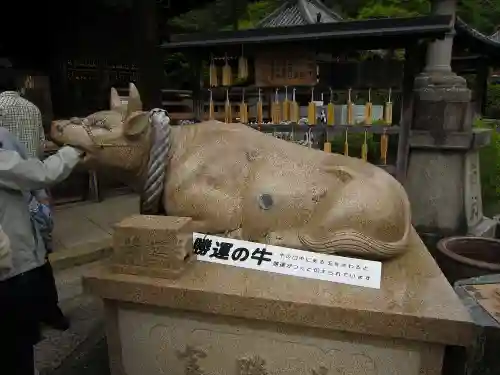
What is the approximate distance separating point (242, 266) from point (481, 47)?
9446 mm

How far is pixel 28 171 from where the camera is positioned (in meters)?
1.96

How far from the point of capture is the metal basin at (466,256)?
3.56 m

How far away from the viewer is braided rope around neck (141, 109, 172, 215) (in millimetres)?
2299

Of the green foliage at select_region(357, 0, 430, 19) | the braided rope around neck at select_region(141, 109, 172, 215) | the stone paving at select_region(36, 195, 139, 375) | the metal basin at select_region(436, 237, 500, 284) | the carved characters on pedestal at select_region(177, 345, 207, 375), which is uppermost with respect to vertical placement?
the green foliage at select_region(357, 0, 430, 19)

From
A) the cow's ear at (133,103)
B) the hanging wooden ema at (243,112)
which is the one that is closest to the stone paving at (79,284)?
the cow's ear at (133,103)

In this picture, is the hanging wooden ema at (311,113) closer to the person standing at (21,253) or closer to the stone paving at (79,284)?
Answer: the stone paving at (79,284)

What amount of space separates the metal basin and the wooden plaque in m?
2.60

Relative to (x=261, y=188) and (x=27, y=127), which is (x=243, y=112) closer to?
(x=27, y=127)

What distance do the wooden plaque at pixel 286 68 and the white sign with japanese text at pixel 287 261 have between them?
3528 mm

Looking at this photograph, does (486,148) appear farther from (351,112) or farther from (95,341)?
(95,341)

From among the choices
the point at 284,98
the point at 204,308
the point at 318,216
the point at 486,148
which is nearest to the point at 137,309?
the point at 204,308

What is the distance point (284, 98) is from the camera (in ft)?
18.1

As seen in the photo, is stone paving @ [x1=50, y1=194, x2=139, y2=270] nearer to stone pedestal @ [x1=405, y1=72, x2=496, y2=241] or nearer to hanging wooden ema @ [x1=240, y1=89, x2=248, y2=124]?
hanging wooden ema @ [x1=240, y1=89, x2=248, y2=124]

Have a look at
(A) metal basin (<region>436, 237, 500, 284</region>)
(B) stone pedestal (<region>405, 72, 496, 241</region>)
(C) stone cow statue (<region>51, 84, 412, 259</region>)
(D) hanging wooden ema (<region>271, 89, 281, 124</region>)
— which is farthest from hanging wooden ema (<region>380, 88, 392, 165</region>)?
(C) stone cow statue (<region>51, 84, 412, 259</region>)
